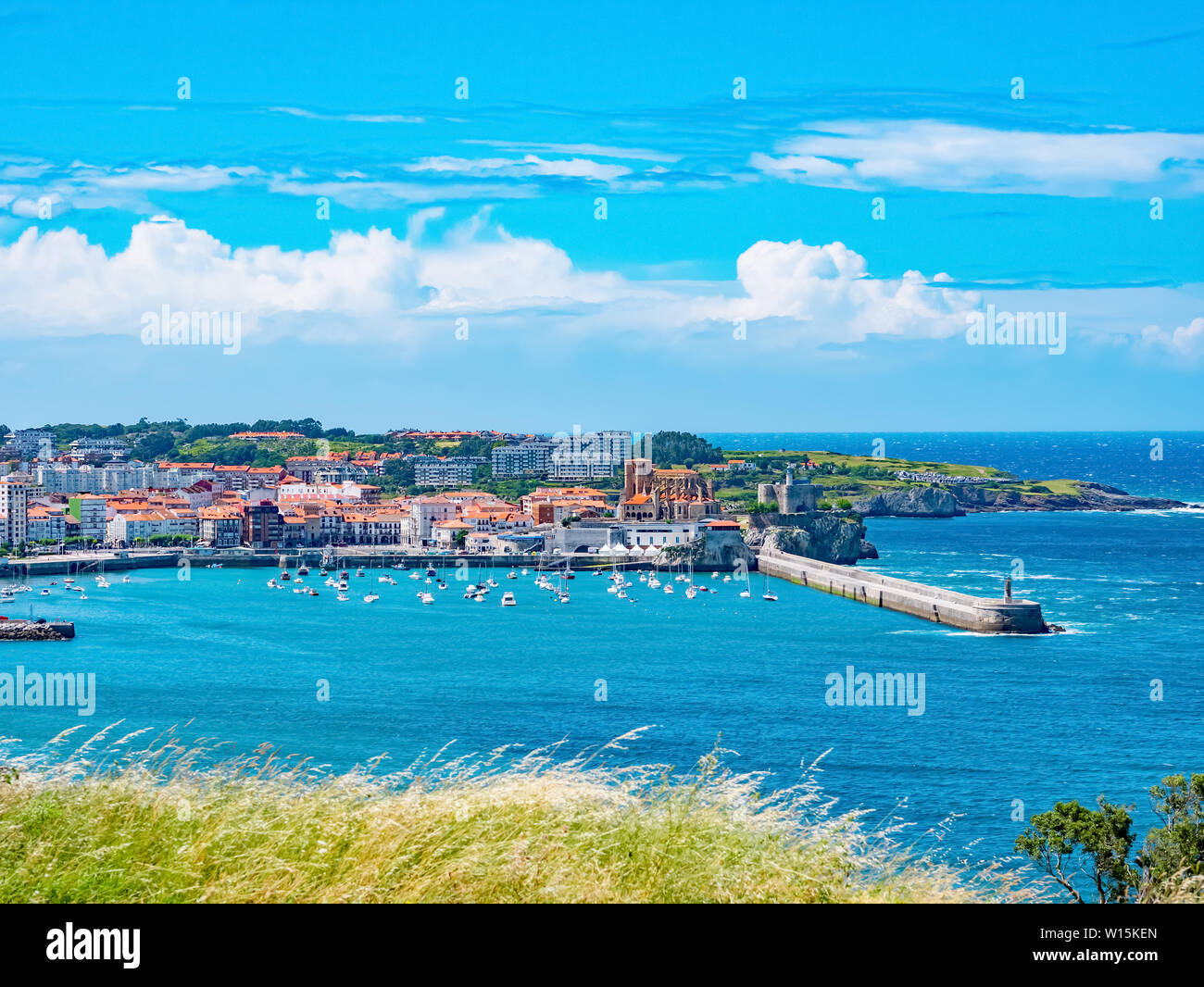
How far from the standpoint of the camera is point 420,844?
4.50 meters

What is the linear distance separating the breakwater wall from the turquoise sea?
90cm

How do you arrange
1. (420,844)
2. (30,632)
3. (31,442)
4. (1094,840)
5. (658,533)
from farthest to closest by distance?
(31,442) → (658,533) → (30,632) → (1094,840) → (420,844)

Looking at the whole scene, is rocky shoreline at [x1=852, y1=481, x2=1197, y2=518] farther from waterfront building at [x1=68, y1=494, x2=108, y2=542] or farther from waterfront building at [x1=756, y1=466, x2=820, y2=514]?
waterfront building at [x1=68, y1=494, x2=108, y2=542]

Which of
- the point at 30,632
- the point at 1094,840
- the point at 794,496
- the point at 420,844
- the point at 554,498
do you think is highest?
the point at 420,844

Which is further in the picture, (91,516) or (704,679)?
(91,516)

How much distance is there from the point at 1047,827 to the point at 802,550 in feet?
156

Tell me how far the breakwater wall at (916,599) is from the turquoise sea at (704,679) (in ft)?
2.96

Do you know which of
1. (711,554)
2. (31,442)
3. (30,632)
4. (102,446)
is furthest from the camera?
(31,442)

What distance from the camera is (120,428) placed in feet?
424

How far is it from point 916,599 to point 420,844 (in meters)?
37.2

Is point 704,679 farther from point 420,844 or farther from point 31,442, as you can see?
point 31,442

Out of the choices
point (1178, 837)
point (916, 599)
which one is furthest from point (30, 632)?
point (1178, 837)

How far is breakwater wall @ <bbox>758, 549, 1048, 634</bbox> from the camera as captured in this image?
34.9m

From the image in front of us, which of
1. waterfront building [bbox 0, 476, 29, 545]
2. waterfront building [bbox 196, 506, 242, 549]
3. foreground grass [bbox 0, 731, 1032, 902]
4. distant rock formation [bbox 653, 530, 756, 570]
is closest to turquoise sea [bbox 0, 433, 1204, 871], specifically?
foreground grass [bbox 0, 731, 1032, 902]
